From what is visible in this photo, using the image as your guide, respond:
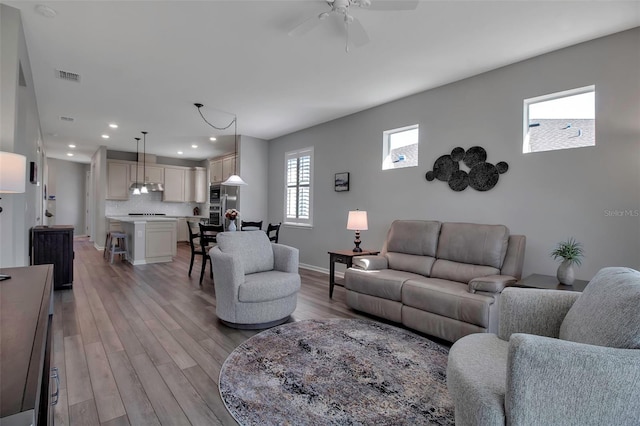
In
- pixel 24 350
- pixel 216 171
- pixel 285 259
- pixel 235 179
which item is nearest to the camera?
pixel 24 350

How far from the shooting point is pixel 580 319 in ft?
4.58

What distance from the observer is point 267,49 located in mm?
3094

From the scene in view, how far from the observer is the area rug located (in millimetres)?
1763

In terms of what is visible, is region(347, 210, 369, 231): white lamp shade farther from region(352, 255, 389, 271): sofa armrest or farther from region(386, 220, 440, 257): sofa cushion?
region(352, 255, 389, 271): sofa armrest

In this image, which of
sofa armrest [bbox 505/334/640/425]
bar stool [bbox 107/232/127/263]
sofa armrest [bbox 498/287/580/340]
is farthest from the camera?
bar stool [bbox 107/232/127/263]

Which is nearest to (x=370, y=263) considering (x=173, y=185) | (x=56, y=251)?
(x=56, y=251)

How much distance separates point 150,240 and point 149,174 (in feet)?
10.9

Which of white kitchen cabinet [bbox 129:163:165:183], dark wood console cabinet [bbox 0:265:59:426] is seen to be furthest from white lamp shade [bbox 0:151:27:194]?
white kitchen cabinet [bbox 129:163:165:183]

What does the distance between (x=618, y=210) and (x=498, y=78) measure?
5.85 feet

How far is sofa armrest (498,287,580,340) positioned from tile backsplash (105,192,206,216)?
9.57m

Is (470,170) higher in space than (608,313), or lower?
higher

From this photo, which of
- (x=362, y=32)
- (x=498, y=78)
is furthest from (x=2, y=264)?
(x=498, y=78)

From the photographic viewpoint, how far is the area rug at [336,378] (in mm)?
1763

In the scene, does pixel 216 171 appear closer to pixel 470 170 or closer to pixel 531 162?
pixel 470 170
